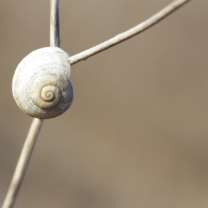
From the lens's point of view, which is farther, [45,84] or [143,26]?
[45,84]

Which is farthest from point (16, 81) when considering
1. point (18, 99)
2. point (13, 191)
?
point (13, 191)

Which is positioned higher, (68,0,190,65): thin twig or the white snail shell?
(68,0,190,65): thin twig

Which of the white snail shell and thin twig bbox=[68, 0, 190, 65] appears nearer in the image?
thin twig bbox=[68, 0, 190, 65]

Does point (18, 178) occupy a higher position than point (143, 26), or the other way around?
point (143, 26)

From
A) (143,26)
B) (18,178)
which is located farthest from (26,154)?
(143,26)

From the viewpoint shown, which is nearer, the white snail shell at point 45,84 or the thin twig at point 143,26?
the thin twig at point 143,26

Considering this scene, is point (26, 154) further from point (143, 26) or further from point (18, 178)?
point (143, 26)

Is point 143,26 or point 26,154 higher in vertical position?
point 143,26

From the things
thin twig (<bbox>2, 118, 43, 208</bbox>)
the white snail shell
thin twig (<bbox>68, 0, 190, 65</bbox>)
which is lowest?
thin twig (<bbox>2, 118, 43, 208</bbox>)

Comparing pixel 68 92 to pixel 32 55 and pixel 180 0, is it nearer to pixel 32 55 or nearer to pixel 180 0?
pixel 32 55
